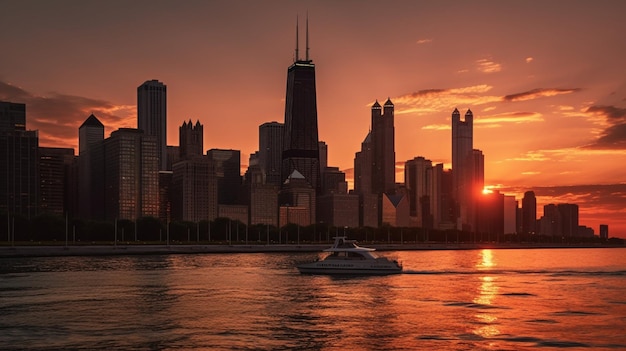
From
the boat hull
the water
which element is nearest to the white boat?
the boat hull

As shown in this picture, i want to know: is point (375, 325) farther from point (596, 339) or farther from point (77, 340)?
point (77, 340)

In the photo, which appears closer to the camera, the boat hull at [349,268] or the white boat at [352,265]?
the boat hull at [349,268]

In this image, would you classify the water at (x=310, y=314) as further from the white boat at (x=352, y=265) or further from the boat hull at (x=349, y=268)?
the white boat at (x=352, y=265)

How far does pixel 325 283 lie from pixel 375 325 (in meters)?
42.0

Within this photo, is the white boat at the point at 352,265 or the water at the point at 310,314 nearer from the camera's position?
the water at the point at 310,314

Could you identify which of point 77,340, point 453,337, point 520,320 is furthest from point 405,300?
point 77,340

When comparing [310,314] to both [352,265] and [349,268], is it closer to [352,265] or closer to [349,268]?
[349,268]

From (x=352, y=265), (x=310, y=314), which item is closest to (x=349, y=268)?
(x=352, y=265)

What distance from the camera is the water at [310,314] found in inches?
2197

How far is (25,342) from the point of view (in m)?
55.3

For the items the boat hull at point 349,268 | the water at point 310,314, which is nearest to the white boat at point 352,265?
the boat hull at point 349,268

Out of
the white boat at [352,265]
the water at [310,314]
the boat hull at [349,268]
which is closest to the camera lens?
the water at [310,314]

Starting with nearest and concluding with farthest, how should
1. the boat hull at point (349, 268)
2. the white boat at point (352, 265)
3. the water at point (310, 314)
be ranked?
the water at point (310, 314)
the boat hull at point (349, 268)
the white boat at point (352, 265)

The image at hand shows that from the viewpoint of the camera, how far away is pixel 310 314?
71.2m
